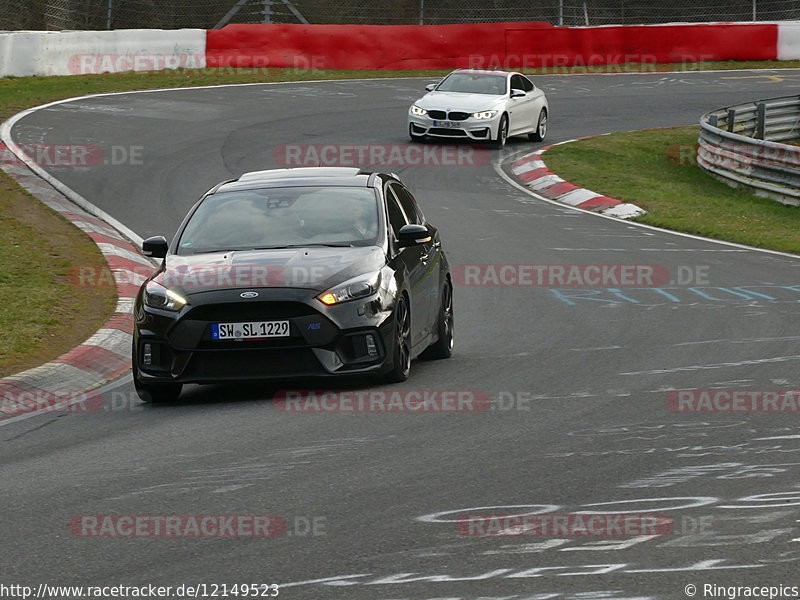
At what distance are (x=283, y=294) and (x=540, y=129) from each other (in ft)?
66.4

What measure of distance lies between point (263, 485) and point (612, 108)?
27.7 meters

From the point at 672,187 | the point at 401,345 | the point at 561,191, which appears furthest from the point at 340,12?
the point at 401,345

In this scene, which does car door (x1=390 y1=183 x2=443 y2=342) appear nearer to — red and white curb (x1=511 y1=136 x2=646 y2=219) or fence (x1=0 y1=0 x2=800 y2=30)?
red and white curb (x1=511 y1=136 x2=646 y2=219)

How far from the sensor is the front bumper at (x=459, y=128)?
27031mm

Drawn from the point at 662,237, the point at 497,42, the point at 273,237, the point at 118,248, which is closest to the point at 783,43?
the point at 497,42

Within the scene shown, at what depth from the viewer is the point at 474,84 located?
28.5 meters

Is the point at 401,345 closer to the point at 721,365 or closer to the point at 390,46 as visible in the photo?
the point at 721,365

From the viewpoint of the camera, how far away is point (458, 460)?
297 inches

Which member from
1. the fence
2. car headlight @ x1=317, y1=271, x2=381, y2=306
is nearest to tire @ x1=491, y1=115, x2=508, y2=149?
the fence

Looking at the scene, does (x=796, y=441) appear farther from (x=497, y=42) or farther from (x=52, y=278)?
(x=497, y=42)

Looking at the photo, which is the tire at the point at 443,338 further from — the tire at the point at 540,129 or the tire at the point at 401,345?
the tire at the point at 540,129

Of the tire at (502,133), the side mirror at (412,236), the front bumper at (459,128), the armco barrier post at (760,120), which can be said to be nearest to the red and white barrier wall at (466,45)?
the front bumper at (459,128)

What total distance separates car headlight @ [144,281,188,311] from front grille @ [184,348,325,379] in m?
0.37

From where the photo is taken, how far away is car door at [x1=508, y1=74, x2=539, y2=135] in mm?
27797
